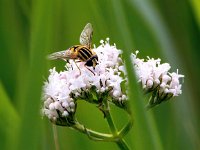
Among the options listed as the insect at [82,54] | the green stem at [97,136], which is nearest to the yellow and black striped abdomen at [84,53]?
the insect at [82,54]

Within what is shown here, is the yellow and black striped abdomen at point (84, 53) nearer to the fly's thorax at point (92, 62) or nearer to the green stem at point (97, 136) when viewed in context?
the fly's thorax at point (92, 62)

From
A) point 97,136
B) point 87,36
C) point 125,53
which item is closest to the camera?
point 125,53

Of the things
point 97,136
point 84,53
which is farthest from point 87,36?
point 97,136

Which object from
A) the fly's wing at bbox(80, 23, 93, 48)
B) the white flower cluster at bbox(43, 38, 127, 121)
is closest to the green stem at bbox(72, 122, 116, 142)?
the white flower cluster at bbox(43, 38, 127, 121)

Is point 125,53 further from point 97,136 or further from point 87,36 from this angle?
point 87,36

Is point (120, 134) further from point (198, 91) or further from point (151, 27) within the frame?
point (198, 91)
